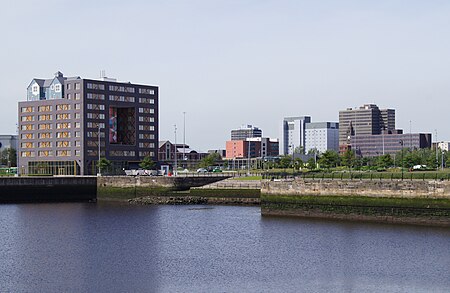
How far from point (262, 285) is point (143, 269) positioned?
437 inches

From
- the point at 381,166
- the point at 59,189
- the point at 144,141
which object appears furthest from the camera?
the point at 144,141

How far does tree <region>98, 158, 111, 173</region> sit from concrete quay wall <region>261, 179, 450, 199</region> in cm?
8055

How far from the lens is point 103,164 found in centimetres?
16688

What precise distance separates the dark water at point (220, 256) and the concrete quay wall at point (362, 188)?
15.8 feet

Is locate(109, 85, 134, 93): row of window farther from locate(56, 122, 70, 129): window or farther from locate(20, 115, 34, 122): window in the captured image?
locate(20, 115, 34, 122): window

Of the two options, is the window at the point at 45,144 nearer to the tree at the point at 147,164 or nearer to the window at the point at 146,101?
the tree at the point at 147,164

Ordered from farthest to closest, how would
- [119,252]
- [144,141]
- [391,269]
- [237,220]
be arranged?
[144,141] → [237,220] → [119,252] → [391,269]

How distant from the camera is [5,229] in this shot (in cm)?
8144

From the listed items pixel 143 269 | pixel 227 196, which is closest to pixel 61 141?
pixel 227 196


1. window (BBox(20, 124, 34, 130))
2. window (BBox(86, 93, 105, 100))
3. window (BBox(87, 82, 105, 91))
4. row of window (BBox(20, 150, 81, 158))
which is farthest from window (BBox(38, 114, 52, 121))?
window (BBox(87, 82, 105, 91))

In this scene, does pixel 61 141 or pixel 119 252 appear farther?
pixel 61 141

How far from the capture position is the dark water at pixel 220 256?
4844cm

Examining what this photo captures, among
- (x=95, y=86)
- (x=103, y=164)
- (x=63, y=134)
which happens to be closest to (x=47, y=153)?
(x=63, y=134)

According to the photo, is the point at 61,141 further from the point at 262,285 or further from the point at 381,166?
the point at 262,285
